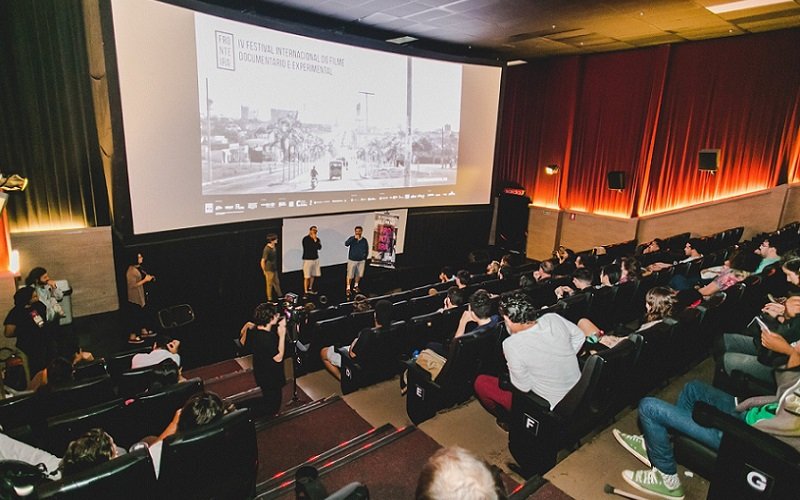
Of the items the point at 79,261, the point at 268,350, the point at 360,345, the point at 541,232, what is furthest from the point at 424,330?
the point at 541,232

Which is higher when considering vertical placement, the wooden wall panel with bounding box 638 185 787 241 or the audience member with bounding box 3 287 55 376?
the wooden wall panel with bounding box 638 185 787 241

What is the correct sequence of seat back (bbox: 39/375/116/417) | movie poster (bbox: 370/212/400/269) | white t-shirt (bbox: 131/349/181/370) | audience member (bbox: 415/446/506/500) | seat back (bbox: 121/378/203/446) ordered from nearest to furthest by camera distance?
1. audience member (bbox: 415/446/506/500)
2. seat back (bbox: 121/378/203/446)
3. seat back (bbox: 39/375/116/417)
4. white t-shirt (bbox: 131/349/181/370)
5. movie poster (bbox: 370/212/400/269)

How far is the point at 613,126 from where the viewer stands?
34.3 feet

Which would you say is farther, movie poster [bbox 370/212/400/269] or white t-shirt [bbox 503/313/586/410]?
movie poster [bbox 370/212/400/269]

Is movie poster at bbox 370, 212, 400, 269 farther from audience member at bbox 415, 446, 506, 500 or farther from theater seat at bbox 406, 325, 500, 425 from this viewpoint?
audience member at bbox 415, 446, 506, 500

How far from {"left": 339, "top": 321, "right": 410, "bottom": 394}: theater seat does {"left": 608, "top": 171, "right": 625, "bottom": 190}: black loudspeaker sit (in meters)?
7.99

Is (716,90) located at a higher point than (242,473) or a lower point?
higher

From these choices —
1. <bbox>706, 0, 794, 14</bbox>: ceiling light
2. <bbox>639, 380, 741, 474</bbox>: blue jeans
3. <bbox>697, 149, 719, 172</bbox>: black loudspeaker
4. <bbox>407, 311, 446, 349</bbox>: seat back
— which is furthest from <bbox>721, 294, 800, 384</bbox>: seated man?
<bbox>697, 149, 719, 172</bbox>: black loudspeaker

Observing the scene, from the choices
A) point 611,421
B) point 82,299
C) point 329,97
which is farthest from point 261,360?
point 329,97

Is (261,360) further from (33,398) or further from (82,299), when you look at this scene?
(82,299)

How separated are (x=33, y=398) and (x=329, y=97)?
20.9ft

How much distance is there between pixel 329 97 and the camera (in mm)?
7914

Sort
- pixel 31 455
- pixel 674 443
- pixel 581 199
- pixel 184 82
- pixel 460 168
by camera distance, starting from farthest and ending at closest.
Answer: pixel 581 199, pixel 460 168, pixel 184 82, pixel 674 443, pixel 31 455

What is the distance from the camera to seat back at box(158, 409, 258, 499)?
2.16m
